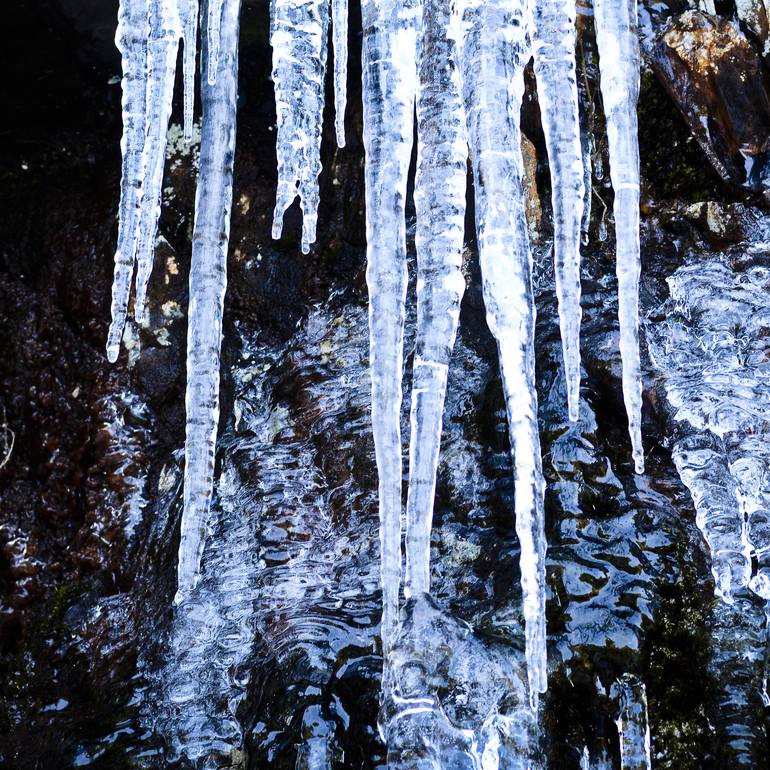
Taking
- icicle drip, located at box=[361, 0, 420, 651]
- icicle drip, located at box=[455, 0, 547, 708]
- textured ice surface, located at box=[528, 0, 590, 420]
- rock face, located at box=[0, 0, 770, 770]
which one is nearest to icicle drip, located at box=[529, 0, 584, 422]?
textured ice surface, located at box=[528, 0, 590, 420]

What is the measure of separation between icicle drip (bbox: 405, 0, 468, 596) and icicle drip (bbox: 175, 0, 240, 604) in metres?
0.62

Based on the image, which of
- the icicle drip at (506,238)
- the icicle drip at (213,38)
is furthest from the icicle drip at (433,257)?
the icicle drip at (213,38)

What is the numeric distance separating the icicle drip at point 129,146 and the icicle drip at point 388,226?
669 millimetres

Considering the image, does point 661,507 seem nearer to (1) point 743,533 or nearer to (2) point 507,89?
(1) point 743,533

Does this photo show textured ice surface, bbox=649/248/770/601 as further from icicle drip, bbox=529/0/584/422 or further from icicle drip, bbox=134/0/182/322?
icicle drip, bbox=134/0/182/322

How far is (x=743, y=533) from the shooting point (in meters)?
2.21

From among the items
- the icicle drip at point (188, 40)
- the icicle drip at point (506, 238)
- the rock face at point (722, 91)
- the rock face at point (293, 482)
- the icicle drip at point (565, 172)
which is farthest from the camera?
the rock face at point (722, 91)

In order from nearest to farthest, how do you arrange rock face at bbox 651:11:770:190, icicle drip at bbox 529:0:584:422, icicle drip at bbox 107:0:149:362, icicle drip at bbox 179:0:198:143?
1. icicle drip at bbox 529:0:584:422
2. icicle drip at bbox 107:0:149:362
3. icicle drip at bbox 179:0:198:143
4. rock face at bbox 651:11:770:190

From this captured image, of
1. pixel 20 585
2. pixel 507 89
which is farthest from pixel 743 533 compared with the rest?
pixel 20 585

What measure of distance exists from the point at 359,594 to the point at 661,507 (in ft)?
3.00

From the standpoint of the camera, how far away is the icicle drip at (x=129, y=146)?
220 cm

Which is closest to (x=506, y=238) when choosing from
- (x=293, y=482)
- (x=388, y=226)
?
(x=388, y=226)

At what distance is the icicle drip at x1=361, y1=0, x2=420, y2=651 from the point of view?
1835mm

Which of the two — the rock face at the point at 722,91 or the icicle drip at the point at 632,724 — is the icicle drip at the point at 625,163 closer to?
the icicle drip at the point at 632,724
